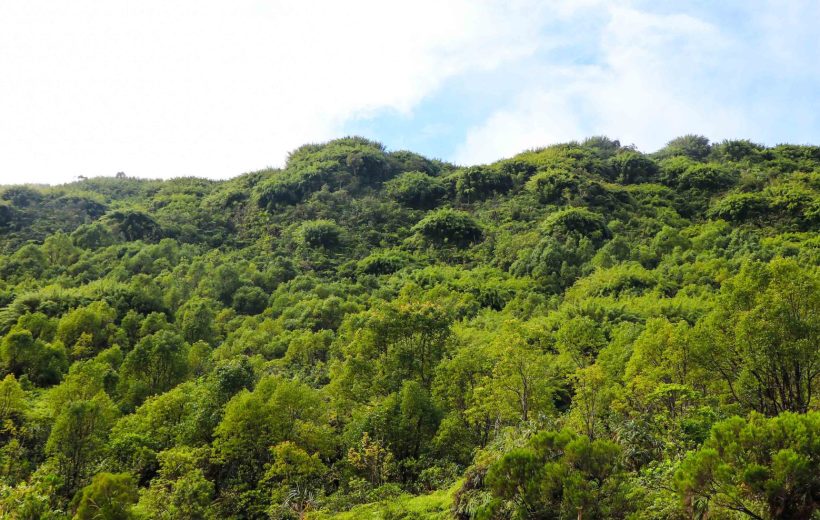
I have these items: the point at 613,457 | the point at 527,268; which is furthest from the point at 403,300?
the point at 527,268

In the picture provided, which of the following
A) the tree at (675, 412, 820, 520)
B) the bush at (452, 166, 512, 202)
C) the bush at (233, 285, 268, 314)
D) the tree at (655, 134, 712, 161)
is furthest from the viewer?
the tree at (655, 134, 712, 161)

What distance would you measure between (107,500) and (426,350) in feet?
61.0

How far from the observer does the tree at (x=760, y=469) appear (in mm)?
10555

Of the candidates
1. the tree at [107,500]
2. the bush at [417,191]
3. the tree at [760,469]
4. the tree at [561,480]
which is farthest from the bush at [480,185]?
the tree at [760,469]

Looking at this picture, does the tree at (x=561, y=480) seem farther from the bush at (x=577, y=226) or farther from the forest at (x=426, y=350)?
the bush at (x=577, y=226)

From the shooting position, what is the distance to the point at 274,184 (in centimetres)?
10375

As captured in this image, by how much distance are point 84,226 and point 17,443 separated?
60199 mm

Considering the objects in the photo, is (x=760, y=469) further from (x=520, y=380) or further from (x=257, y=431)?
(x=257, y=431)

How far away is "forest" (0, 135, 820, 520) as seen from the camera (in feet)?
54.2

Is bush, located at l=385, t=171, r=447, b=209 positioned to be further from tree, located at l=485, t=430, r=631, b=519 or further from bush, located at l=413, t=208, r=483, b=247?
tree, located at l=485, t=430, r=631, b=519

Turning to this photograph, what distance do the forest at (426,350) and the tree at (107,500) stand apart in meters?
0.11

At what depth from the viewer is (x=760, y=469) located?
1071 centimetres

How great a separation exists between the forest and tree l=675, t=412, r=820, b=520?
2.4 inches

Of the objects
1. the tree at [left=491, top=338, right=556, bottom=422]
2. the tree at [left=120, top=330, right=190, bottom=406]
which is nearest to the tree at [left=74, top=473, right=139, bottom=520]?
the tree at [left=491, top=338, right=556, bottom=422]
